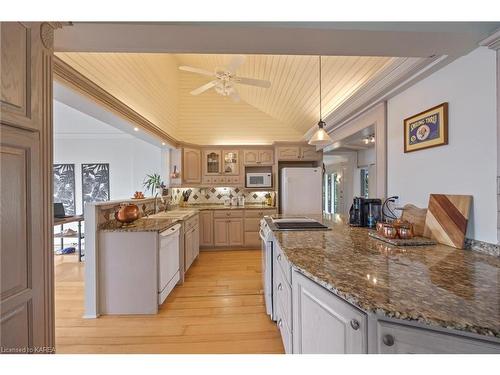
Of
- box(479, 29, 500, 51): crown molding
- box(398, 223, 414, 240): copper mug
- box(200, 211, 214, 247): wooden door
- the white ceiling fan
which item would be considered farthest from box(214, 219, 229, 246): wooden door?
box(479, 29, 500, 51): crown molding

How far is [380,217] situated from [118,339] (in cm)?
267

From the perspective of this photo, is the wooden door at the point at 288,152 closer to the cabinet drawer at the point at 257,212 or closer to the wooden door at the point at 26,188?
the cabinet drawer at the point at 257,212

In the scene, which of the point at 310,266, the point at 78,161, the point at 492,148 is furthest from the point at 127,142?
the point at 492,148

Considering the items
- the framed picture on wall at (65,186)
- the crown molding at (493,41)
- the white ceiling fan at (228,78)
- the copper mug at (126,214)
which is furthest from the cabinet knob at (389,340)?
the framed picture on wall at (65,186)

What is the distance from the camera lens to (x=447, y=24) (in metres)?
1.28

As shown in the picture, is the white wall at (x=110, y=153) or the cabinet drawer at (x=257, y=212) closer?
the cabinet drawer at (x=257, y=212)

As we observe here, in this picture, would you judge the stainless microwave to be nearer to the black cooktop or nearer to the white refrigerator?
the white refrigerator

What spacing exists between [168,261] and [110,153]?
14.9 feet

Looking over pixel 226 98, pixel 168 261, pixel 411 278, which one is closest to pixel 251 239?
pixel 168 261

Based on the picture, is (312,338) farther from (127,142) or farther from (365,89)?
(127,142)

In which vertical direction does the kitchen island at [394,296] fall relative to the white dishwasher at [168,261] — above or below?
above

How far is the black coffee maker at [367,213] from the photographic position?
85.0 inches

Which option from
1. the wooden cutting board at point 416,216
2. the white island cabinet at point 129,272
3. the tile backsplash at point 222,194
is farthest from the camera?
the tile backsplash at point 222,194

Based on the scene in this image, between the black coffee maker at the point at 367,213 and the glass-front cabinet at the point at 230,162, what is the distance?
3226 mm
